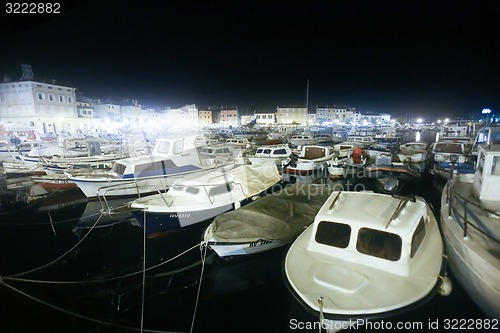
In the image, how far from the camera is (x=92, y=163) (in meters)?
18.9

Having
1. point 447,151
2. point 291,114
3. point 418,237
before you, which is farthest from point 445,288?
point 291,114

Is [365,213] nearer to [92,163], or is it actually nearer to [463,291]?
[463,291]

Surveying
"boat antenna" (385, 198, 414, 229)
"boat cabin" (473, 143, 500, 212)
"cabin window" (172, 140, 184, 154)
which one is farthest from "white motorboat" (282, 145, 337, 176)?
"boat antenna" (385, 198, 414, 229)

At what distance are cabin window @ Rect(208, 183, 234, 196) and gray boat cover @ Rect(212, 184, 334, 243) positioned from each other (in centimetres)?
195

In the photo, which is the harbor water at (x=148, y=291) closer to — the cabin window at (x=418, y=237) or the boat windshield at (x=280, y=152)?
the cabin window at (x=418, y=237)

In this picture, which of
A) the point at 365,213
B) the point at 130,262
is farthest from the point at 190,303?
the point at 365,213

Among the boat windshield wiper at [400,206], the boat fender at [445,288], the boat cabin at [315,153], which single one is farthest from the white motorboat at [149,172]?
the boat fender at [445,288]

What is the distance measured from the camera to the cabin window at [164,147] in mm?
14679

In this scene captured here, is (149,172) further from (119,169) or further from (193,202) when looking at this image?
(193,202)

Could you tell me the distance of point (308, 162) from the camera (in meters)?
16.8

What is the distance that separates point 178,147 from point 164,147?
96cm

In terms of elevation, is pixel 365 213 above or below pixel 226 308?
above

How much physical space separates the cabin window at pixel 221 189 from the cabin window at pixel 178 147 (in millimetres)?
5683

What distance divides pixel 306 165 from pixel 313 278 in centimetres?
1236
